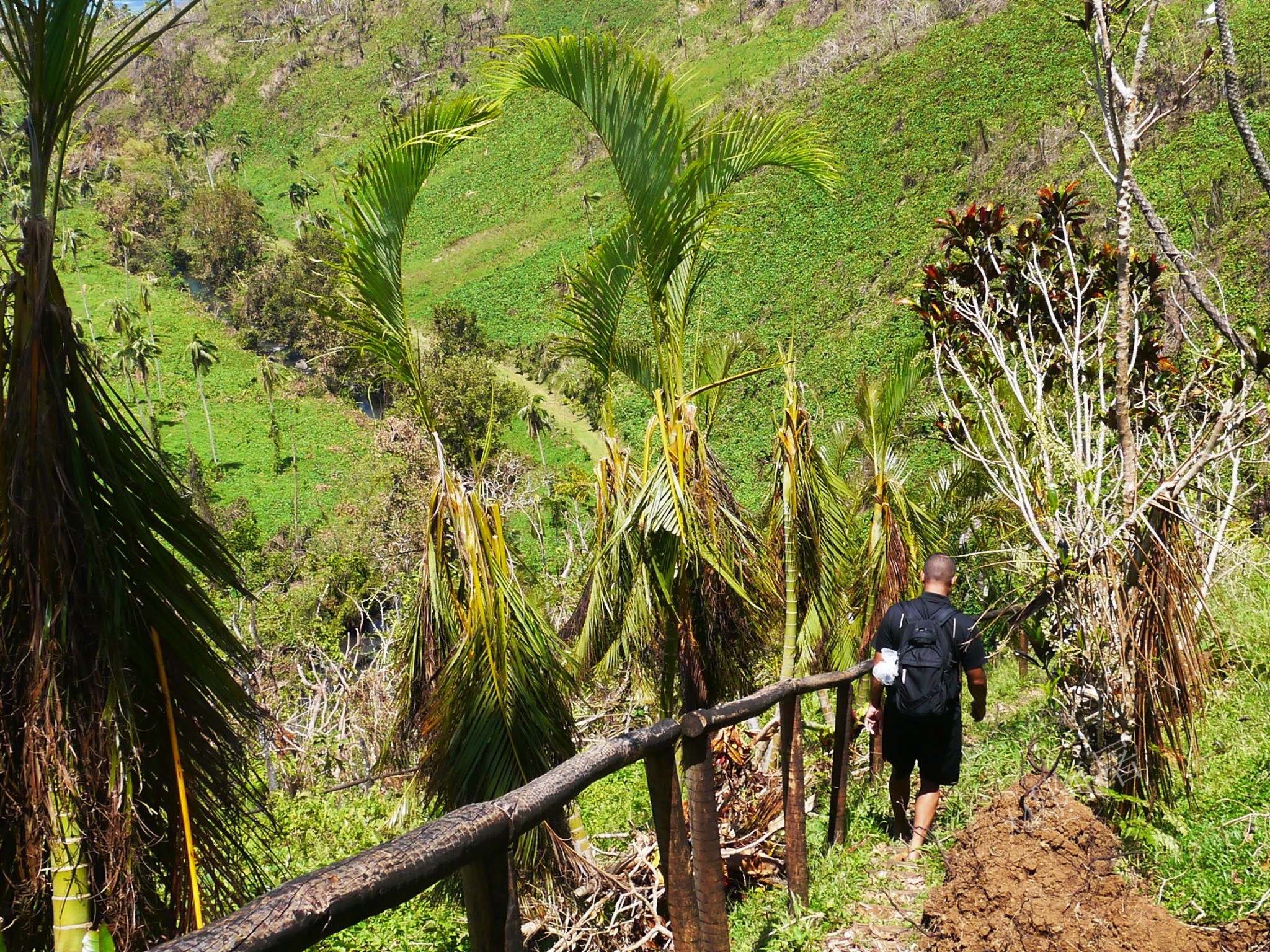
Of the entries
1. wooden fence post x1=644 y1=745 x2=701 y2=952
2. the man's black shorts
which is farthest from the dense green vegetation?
wooden fence post x1=644 y1=745 x2=701 y2=952

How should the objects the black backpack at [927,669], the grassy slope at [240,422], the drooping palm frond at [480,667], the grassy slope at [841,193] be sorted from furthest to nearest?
the grassy slope at [240,422] < the grassy slope at [841,193] < the black backpack at [927,669] < the drooping palm frond at [480,667]

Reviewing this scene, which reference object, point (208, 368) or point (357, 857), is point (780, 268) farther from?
point (357, 857)

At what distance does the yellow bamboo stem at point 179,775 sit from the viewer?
181cm

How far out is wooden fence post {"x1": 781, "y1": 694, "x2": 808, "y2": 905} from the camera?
3.35m

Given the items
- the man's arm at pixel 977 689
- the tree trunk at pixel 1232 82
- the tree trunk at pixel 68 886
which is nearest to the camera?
the tree trunk at pixel 68 886

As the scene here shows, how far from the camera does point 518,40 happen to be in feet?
12.7

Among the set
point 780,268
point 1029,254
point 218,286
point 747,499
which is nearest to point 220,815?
point 1029,254

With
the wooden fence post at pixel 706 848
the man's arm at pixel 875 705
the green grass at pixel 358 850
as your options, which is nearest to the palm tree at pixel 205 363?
the green grass at pixel 358 850

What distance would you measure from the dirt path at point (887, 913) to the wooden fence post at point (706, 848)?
2.77 ft

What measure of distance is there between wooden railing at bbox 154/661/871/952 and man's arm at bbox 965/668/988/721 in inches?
36.5

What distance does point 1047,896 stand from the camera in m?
2.61

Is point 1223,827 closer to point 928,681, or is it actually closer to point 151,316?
point 928,681

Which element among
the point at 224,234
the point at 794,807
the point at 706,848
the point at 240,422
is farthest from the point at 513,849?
the point at 224,234

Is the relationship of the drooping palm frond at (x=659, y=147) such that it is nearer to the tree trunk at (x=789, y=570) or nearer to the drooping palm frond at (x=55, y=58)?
the tree trunk at (x=789, y=570)
